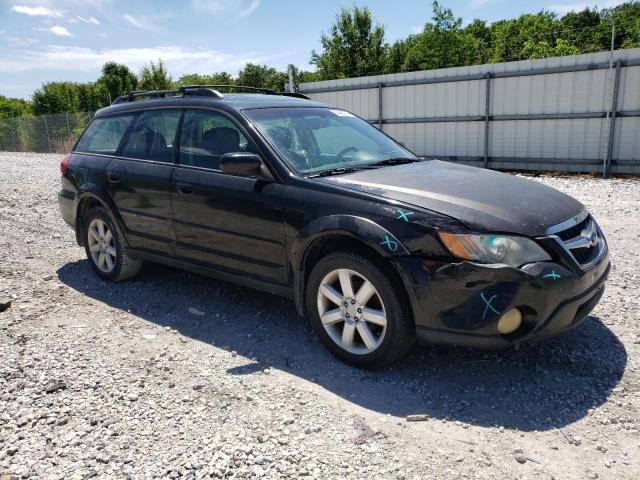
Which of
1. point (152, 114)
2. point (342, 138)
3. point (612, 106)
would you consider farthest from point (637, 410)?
point (612, 106)

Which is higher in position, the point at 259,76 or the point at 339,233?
the point at 259,76

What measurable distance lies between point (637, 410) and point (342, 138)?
2.74 meters

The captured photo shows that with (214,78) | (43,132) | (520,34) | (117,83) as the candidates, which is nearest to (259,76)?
(214,78)

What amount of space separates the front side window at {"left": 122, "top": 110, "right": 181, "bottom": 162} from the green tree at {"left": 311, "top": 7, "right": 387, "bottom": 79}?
2483 cm

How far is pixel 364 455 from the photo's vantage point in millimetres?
2580

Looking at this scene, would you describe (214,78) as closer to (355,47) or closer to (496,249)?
(355,47)

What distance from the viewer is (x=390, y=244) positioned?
3094 mm

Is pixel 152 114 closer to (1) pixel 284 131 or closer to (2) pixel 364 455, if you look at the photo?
(1) pixel 284 131

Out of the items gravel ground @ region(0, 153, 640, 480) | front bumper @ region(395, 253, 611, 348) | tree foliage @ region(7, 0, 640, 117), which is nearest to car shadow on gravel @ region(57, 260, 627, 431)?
gravel ground @ region(0, 153, 640, 480)

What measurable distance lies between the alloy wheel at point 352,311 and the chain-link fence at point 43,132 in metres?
25.1

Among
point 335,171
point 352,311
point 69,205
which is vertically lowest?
point 352,311

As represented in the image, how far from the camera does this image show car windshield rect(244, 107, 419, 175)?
388 centimetres

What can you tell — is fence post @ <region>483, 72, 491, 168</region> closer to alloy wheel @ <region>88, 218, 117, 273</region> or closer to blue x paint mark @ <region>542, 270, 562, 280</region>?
alloy wheel @ <region>88, 218, 117, 273</region>

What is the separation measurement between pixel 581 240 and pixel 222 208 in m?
2.44
